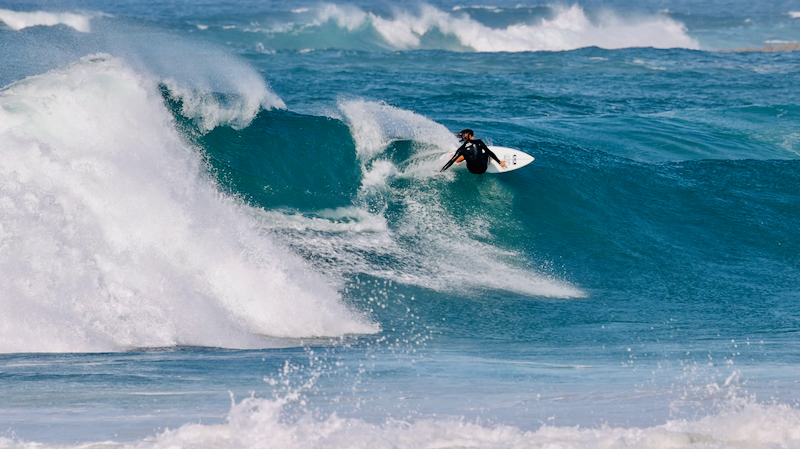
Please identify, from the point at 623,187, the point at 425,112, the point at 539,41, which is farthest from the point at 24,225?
the point at 539,41

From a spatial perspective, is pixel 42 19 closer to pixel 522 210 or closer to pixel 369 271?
pixel 522 210

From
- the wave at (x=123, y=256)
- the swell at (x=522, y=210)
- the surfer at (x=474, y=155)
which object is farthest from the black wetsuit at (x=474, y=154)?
the wave at (x=123, y=256)

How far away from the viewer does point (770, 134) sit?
1819 cm

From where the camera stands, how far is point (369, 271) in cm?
968

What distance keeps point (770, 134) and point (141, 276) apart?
50.3ft

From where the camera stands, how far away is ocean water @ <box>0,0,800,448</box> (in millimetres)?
4781

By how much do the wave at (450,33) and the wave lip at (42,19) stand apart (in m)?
8.86

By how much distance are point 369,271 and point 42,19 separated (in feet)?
125

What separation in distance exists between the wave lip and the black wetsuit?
32161mm

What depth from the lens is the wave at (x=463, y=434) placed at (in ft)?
13.1

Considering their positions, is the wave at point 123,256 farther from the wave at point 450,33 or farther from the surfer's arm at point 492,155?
the wave at point 450,33

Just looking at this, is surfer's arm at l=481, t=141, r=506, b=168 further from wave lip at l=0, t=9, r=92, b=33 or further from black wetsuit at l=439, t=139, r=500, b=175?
wave lip at l=0, t=9, r=92, b=33

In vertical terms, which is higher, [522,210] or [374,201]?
[374,201]

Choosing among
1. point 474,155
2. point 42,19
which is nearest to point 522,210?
point 474,155
